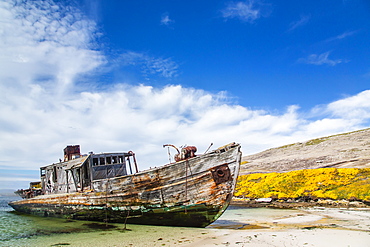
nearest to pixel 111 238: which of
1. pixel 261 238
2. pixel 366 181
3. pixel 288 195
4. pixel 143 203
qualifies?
pixel 143 203

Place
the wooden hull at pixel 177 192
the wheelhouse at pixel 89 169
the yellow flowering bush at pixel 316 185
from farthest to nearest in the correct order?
the yellow flowering bush at pixel 316 185 → the wheelhouse at pixel 89 169 → the wooden hull at pixel 177 192

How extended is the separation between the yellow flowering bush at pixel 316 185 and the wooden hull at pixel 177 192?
14357mm

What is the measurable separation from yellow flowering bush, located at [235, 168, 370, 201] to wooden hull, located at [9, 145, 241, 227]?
14.4 meters

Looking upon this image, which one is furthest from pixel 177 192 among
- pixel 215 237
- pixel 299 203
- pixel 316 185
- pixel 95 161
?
pixel 316 185

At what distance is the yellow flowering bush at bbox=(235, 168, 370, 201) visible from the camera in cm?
2205

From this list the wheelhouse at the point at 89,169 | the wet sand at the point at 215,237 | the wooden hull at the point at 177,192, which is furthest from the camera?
the wheelhouse at the point at 89,169

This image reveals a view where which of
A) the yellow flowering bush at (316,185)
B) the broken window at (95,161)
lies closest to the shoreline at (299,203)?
the yellow flowering bush at (316,185)

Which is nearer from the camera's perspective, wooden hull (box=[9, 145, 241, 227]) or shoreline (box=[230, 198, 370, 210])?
wooden hull (box=[9, 145, 241, 227])

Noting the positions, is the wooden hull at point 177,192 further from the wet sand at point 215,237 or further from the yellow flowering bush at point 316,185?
the yellow flowering bush at point 316,185

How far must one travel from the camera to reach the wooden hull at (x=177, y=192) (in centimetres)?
1311

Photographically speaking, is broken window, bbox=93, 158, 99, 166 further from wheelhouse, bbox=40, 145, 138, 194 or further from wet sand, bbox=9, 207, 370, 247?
wet sand, bbox=9, 207, 370, 247

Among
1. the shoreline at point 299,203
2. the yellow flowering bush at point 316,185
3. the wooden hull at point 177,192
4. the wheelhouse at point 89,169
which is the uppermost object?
the wheelhouse at point 89,169

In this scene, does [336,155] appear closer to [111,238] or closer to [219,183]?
[219,183]

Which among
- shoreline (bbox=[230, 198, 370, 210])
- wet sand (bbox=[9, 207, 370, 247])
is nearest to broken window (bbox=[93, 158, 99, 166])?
wet sand (bbox=[9, 207, 370, 247])
